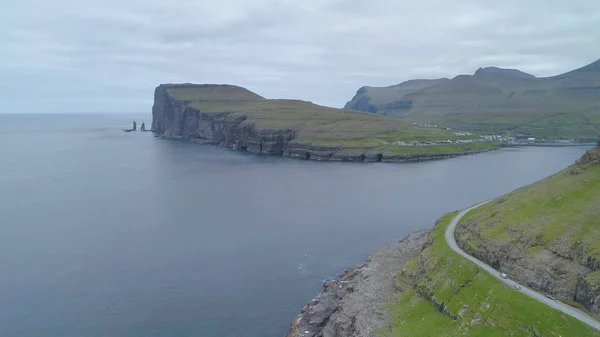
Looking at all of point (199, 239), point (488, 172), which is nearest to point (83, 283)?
point (199, 239)

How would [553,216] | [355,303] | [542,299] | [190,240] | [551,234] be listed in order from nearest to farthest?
1. [542,299]
2. [551,234]
3. [553,216]
4. [355,303]
5. [190,240]

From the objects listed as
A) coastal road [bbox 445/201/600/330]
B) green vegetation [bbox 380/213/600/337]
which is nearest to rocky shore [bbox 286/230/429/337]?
green vegetation [bbox 380/213/600/337]

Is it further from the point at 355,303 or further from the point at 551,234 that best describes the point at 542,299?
the point at 355,303

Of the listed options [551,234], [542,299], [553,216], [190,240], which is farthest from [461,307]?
[190,240]

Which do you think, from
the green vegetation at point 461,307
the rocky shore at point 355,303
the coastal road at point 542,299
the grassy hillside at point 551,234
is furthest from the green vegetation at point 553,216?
the rocky shore at point 355,303

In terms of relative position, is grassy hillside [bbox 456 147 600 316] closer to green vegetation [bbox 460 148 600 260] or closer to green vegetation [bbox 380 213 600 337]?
green vegetation [bbox 460 148 600 260]
